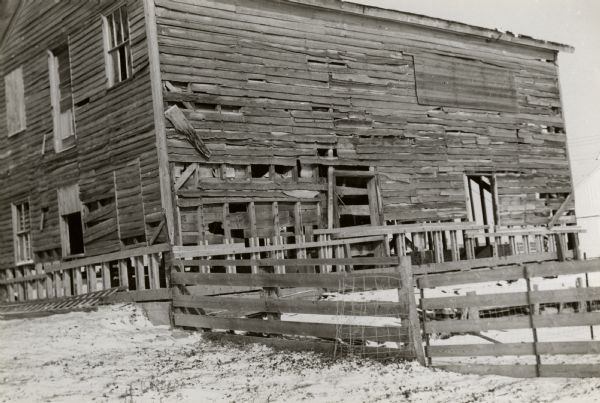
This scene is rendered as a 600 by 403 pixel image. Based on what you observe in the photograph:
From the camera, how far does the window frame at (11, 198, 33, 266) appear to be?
58.5 ft

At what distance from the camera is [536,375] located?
22.8 feet

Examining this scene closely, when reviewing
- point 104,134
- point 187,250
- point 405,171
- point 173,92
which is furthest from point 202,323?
point 405,171

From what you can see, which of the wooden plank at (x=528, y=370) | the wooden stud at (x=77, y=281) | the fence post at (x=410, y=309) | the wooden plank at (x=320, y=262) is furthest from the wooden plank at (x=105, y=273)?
the wooden plank at (x=528, y=370)

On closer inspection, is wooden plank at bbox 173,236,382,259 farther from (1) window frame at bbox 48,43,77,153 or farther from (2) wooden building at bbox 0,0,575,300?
(1) window frame at bbox 48,43,77,153

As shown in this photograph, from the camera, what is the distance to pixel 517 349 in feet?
23.5

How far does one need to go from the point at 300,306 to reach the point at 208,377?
1.80 m

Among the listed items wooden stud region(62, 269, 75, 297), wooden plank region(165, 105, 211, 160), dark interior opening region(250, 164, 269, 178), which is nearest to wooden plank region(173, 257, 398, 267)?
wooden plank region(165, 105, 211, 160)

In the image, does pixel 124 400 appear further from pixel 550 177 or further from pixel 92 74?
pixel 550 177

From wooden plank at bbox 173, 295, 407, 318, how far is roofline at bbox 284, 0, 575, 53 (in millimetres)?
8231

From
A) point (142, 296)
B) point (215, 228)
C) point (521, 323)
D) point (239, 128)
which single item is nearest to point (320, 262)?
point (521, 323)

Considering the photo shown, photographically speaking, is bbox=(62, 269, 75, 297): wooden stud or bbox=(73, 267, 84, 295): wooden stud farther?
bbox=(62, 269, 75, 297): wooden stud

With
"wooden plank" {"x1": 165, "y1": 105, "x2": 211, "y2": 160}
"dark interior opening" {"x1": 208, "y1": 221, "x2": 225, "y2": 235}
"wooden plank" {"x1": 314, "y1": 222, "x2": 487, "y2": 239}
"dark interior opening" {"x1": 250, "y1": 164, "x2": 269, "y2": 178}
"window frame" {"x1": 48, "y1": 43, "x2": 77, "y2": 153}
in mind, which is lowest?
"wooden plank" {"x1": 314, "y1": 222, "x2": 487, "y2": 239}

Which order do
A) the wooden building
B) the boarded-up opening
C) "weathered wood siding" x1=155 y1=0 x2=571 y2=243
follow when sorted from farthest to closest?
the boarded-up opening
"weathered wood siding" x1=155 y1=0 x2=571 y2=243
the wooden building

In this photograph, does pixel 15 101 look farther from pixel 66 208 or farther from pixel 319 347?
pixel 319 347
